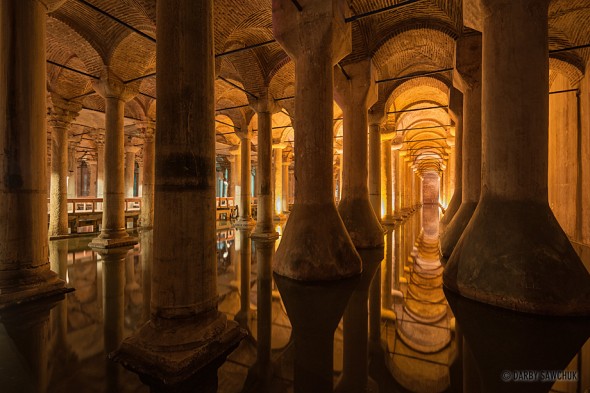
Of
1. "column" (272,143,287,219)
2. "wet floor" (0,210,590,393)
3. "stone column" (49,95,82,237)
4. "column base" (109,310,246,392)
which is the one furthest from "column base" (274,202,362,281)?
"column" (272,143,287,219)

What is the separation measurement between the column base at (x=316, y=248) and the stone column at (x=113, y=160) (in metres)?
5.87

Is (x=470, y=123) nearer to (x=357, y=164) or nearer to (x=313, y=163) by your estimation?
(x=357, y=164)

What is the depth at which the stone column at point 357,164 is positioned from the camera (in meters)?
8.30

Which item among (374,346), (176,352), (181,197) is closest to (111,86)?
(181,197)

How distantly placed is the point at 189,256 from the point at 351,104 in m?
7.08

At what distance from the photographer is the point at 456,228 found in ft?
23.5

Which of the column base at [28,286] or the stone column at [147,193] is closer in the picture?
the column base at [28,286]

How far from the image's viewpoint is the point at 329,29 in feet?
17.8

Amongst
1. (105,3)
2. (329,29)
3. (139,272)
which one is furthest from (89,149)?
(329,29)

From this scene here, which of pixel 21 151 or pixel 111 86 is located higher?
pixel 111 86

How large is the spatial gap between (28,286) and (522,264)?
6595mm

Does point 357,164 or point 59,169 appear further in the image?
point 59,169

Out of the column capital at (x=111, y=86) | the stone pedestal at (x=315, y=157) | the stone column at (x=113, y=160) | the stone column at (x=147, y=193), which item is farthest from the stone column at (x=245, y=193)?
the stone pedestal at (x=315, y=157)

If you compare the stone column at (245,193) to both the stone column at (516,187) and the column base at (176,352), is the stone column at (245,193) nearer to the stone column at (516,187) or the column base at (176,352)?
the stone column at (516,187)
